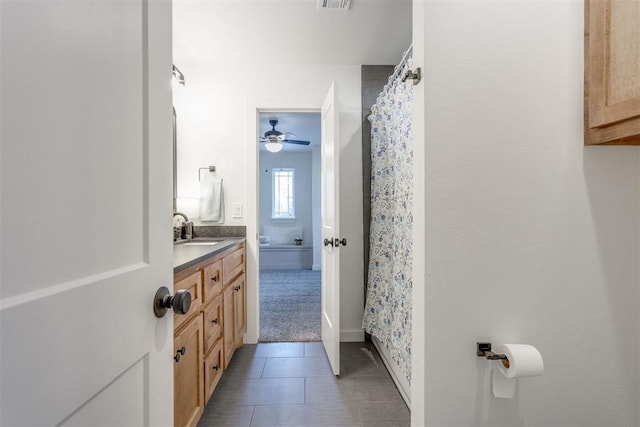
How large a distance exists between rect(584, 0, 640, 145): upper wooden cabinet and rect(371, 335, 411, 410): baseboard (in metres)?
1.54

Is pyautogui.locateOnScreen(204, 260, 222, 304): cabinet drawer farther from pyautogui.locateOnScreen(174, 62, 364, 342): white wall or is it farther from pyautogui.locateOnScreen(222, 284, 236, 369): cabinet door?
pyautogui.locateOnScreen(174, 62, 364, 342): white wall

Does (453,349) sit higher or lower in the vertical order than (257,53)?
lower

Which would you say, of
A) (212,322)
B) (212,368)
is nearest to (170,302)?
(212,322)

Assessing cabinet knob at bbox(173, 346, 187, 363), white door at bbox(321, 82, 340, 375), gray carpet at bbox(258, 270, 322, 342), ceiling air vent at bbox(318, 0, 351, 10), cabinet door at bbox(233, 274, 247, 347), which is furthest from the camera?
gray carpet at bbox(258, 270, 322, 342)

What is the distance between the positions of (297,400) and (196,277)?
1016 mm

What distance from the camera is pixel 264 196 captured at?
6836mm

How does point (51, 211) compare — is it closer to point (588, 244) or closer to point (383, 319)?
point (588, 244)

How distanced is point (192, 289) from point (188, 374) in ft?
1.22

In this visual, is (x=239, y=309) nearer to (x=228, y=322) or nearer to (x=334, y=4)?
(x=228, y=322)

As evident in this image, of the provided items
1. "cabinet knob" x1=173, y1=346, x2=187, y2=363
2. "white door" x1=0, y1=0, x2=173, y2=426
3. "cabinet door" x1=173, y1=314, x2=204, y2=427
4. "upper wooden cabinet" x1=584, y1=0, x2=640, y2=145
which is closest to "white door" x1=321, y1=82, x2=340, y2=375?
"cabinet door" x1=173, y1=314, x2=204, y2=427

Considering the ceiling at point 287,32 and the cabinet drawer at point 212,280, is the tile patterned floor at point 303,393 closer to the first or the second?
the cabinet drawer at point 212,280

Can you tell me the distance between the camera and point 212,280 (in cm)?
175

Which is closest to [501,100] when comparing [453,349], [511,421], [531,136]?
[531,136]

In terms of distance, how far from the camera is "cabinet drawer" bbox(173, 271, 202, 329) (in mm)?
1293
